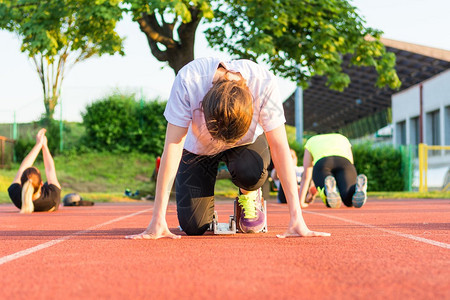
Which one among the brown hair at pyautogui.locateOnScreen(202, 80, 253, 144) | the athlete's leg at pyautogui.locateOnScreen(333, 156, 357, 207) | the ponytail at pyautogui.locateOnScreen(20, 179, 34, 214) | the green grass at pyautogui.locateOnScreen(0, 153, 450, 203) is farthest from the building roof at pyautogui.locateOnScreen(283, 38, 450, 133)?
the brown hair at pyautogui.locateOnScreen(202, 80, 253, 144)

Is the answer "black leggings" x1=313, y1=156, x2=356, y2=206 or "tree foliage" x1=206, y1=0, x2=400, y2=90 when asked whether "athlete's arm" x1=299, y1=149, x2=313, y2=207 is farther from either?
"tree foliage" x1=206, y1=0, x2=400, y2=90

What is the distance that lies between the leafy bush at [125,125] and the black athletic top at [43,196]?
1200 cm

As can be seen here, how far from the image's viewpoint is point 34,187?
28.2 ft

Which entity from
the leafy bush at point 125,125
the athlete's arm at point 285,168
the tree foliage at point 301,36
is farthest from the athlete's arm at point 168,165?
the leafy bush at point 125,125

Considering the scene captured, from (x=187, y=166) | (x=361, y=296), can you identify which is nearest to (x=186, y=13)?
(x=187, y=166)

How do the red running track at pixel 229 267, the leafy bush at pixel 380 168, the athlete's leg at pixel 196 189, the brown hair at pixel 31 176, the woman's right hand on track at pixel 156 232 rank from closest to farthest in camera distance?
1. the red running track at pixel 229 267
2. the woman's right hand on track at pixel 156 232
3. the athlete's leg at pixel 196 189
4. the brown hair at pixel 31 176
5. the leafy bush at pixel 380 168

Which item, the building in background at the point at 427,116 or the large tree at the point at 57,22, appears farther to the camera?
the building in background at the point at 427,116

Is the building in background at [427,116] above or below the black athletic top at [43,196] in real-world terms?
above

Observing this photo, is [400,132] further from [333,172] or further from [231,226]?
[231,226]

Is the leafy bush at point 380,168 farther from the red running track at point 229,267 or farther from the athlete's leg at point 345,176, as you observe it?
the red running track at point 229,267

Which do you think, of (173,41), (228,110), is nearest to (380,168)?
(173,41)

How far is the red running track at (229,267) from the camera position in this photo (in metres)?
2.29

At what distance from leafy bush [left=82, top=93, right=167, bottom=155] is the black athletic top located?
12.0 meters

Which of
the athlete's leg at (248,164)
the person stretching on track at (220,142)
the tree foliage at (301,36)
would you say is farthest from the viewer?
the tree foliage at (301,36)
